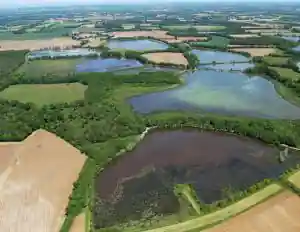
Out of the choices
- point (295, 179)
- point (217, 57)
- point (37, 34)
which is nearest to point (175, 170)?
point (295, 179)

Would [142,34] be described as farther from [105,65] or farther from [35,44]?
[105,65]

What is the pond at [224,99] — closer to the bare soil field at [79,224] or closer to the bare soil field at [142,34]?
the bare soil field at [79,224]

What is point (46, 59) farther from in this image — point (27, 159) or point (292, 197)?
point (292, 197)

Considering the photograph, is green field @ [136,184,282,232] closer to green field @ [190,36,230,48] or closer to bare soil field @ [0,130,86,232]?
bare soil field @ [0,130,86,232]

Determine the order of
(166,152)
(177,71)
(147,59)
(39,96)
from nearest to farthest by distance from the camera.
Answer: (166,152) < (39,96) < (177,71) < (147,59)

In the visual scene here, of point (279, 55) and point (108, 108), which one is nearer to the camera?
point (108, 108)

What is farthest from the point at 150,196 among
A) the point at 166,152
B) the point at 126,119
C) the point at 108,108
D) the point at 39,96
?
the point at 39,96

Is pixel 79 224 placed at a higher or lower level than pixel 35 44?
higher
